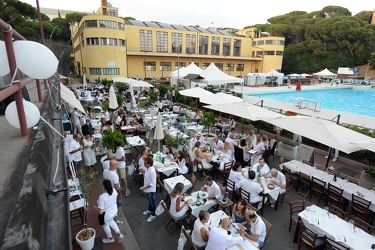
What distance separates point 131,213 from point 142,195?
38.5 inches

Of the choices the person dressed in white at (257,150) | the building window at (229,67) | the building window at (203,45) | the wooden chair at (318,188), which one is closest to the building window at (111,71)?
the building window at (203,45)

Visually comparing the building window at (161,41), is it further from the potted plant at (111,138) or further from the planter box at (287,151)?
the potted plant at (111,138)

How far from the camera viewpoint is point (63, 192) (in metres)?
1.96

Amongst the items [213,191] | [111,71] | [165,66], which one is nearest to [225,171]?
[213,191]

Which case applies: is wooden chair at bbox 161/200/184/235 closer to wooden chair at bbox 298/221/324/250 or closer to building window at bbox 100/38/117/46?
wooden chair at bbox 298/221/324/250

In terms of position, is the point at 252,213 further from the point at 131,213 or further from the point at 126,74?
the point at 126,74

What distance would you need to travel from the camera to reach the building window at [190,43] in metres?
50.7

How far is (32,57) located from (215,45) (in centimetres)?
5609

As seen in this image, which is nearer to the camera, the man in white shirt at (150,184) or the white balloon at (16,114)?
the white balloon at (16,114)

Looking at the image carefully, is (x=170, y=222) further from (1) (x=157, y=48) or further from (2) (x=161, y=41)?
(2) (x=161, y=41)

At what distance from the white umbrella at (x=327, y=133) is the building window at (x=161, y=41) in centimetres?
4261

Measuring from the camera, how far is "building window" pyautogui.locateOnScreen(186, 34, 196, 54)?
50.7m

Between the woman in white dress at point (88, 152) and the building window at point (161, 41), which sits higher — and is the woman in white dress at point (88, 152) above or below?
below

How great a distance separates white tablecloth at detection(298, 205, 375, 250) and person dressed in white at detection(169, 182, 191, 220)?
114 inches
